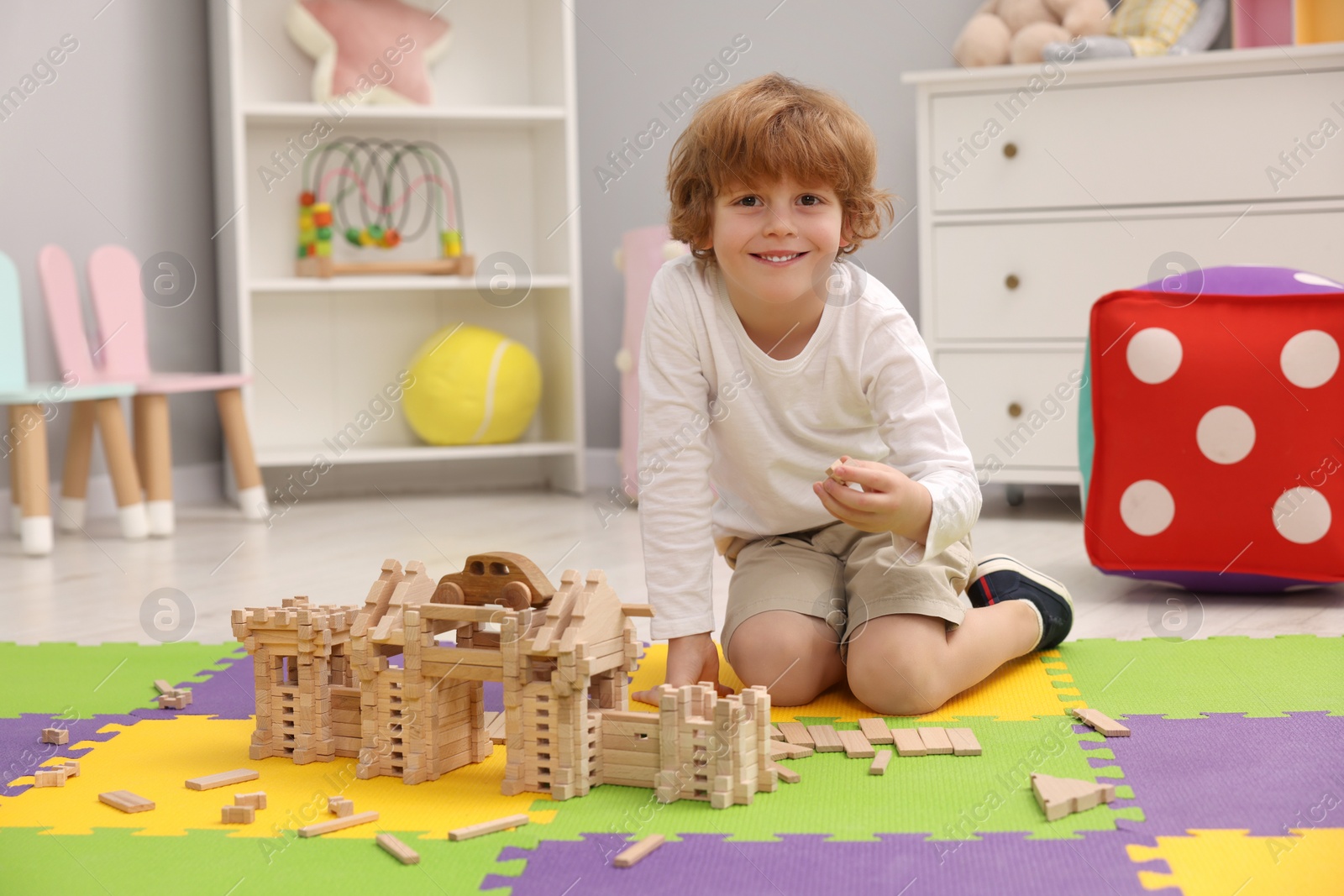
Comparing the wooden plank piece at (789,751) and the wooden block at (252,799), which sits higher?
the wooden block at (252,799)

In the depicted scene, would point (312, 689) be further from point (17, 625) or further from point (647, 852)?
point (17, 625)

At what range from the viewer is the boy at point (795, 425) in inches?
40.8

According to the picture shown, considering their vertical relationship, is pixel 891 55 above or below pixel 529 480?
above

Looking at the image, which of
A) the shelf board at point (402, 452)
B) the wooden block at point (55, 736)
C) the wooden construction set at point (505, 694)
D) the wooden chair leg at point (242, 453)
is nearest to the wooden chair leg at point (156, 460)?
the wooden chair leg at point (242, 453)

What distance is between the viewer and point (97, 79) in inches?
93.4

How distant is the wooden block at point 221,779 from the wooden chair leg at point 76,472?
1.44m

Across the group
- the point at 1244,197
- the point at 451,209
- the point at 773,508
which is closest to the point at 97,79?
the point at 451,209

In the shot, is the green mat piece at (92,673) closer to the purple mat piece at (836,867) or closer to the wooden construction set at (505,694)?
the wooden construction set at (505,694)

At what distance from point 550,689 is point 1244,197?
162 cm

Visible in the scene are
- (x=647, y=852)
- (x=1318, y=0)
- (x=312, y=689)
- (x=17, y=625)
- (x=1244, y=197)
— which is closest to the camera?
(x=647, y=852)

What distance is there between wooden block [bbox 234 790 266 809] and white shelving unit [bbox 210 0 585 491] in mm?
1649

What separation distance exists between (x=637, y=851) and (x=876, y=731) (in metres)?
0.30

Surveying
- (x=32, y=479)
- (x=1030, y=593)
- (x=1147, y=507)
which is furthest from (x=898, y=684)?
(x=32, y=479)

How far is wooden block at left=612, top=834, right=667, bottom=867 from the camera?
729 millimetres
